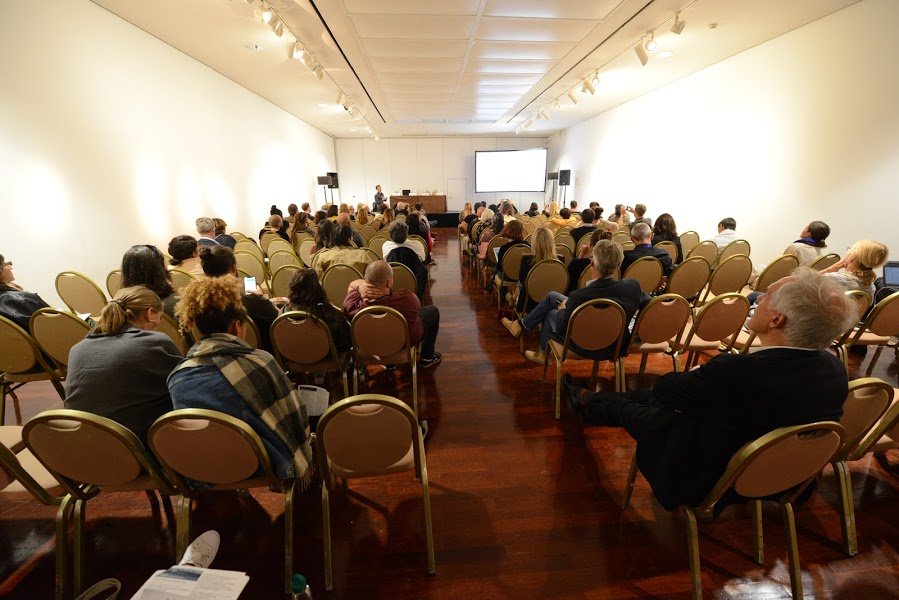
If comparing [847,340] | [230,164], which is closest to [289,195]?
[230,164]

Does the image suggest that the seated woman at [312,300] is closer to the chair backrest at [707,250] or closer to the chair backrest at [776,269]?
the chair backrest at [776,269]

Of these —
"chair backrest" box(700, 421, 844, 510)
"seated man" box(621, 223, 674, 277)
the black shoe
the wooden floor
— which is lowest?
the wooden floor

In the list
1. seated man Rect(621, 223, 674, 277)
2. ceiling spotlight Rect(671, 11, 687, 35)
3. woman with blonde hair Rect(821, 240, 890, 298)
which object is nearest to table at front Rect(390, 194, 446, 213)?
ceiling spotlight Rect(671, 11, 687, 35)

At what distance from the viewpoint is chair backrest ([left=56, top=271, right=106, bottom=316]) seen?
11.3 ft

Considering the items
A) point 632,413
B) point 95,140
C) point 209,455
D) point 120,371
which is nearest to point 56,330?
point 120,371

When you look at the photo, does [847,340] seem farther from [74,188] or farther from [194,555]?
[74,188]

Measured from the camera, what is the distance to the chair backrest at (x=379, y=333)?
2.63 metres

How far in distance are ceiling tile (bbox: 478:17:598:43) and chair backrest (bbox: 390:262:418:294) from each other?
332 cm

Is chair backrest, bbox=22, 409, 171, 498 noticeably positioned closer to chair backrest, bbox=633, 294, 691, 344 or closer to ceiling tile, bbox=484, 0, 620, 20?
chair backrest, bbox=633, 294, 691, 344

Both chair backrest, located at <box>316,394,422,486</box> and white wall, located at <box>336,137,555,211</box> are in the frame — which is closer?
chair backrest, located at <box>316,394,422,486</box>

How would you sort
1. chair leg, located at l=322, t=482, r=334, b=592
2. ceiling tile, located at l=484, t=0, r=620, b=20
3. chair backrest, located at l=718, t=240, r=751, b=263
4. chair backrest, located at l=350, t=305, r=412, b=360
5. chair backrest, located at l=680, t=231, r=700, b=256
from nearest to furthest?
1. chair leg, located at l=322, t=482, r=334, b=592
2. chair backrest, located at l=350, t=305, r=412, b=360
3. ceiling tile, located at l=484, t=0, r=620, b=20
4. chair backrest, located at l=718, t=240, r=751, b=263
5. chair backrest, located at l=680, t=231, r=700, b=256

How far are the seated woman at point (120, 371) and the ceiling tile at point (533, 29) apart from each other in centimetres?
504

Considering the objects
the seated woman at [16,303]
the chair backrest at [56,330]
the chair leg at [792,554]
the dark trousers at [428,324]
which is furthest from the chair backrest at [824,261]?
the seated woman at [16,303]

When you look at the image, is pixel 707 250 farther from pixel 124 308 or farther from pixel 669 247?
pixel 124 308
